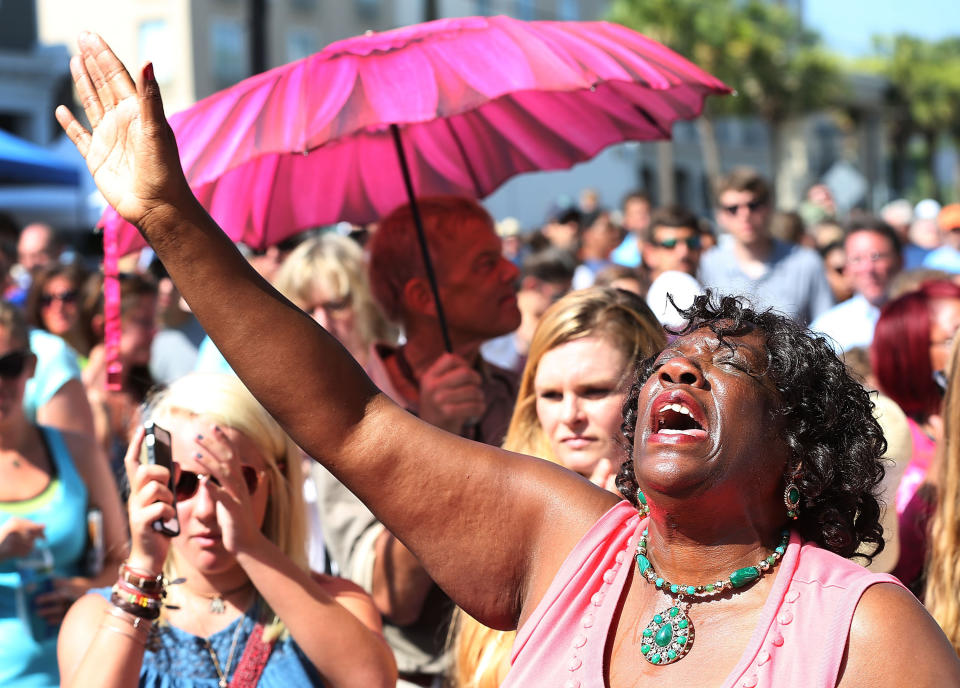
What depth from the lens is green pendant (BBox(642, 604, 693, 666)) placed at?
81.0 inches

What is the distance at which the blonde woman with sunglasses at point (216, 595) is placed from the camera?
2805mm

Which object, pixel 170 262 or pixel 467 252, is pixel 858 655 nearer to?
pixel 170 262

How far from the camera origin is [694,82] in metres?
3.67

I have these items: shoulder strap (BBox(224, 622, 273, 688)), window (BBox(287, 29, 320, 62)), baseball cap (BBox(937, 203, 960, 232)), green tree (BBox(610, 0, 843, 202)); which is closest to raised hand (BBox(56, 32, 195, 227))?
shoulder strap (BBox(224, 622, 273, 688))

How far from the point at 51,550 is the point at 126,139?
7.81 ft

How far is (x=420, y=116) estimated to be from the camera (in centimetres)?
326

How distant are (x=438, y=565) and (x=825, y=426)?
0.74 meters

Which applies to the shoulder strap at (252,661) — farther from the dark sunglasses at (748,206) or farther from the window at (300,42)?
the window at (300,42)

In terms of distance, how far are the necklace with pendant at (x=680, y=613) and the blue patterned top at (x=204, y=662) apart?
1184mm

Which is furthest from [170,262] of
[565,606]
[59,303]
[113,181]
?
[59,303]

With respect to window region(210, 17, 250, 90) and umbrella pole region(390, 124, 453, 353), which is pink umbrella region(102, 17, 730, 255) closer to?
umbrella pole region(390, 124, 453, 353)

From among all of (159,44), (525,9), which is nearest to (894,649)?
(159,44)

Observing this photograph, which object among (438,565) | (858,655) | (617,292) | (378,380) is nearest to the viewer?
(858,655)

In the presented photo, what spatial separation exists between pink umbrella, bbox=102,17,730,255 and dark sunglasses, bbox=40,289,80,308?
3.17m
